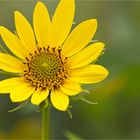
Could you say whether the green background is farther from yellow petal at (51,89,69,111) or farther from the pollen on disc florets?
yellow petal at (51,89,69,111)

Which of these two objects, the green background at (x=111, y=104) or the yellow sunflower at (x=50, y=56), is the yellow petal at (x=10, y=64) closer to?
the yellow sunflower at (x=50, y=56)

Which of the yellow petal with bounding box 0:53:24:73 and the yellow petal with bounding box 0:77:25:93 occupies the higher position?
the yellow petal with bounding box 0:53:24:73

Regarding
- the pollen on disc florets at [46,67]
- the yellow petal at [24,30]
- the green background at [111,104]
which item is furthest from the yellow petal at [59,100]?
the green background at [111,104]

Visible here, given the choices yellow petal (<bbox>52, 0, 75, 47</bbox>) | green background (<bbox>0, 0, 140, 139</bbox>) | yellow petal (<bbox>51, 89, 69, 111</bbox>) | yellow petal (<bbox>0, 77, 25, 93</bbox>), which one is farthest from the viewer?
green background (<bbox>0, 0, 140, 139</bbox>)

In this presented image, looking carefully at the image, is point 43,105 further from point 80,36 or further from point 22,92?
point 80,36

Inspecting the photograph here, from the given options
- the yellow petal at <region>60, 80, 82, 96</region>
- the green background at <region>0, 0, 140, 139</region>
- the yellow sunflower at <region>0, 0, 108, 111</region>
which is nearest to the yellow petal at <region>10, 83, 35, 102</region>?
the yellow sunflower at <region>0, 0, 108, 111</region>

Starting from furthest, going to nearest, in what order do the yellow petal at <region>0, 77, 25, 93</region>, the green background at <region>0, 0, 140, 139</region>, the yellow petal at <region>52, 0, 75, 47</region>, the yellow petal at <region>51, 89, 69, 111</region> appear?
the green background at <region>0, 0, 140, 139</region> → the yellow petal at <region>52, 0, 75, 47</region> → the yellow petal at <region>0, 77, 25, 93</region> → the yellow petal at <region>51, 89, 69, 111</region>
